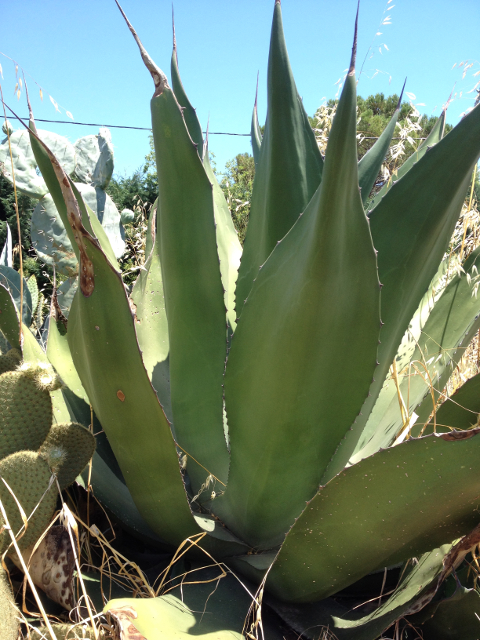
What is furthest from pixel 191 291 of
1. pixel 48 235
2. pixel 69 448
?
pixel 48 235

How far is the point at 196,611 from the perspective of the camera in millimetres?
754

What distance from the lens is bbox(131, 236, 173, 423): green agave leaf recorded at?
120cm

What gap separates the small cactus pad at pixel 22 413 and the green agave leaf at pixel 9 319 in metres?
0.16

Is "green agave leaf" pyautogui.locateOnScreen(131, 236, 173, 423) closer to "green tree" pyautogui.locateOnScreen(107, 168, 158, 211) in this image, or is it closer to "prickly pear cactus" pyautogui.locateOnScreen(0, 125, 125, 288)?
"prickly pear cactus" pyautogui.locateOnScreen(0, 125, 125, 288)

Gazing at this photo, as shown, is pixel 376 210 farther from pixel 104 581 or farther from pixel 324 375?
pixel 104 581

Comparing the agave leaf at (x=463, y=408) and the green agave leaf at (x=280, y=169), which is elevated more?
the green agave leaf at (x=280, y=169)

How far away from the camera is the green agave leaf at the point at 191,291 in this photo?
2.81 feet

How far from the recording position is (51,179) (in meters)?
0.86

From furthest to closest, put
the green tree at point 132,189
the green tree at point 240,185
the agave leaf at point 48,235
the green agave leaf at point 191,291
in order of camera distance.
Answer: the green tree at point 132,189, the green tree at point 240,185, the agave leaf at point 48,235, the green agave leaf at point 191,291

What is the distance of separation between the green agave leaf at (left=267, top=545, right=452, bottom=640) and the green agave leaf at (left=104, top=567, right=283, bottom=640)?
0.15 ft

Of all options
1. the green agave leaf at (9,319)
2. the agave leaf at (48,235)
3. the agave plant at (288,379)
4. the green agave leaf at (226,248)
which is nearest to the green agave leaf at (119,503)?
the agave plant at (288,379)

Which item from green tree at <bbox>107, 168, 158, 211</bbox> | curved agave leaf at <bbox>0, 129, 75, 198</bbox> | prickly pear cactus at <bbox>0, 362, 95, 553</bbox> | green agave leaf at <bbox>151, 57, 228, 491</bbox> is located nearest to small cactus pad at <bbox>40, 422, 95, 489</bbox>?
prickly pear cactus at <bbox>0, 362, 95, 553</bbox>

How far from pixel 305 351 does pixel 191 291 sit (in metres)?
0.29

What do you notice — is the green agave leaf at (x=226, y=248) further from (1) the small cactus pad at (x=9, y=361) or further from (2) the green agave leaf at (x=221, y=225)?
(1) the small cactus pad at (x=9, y=361)
